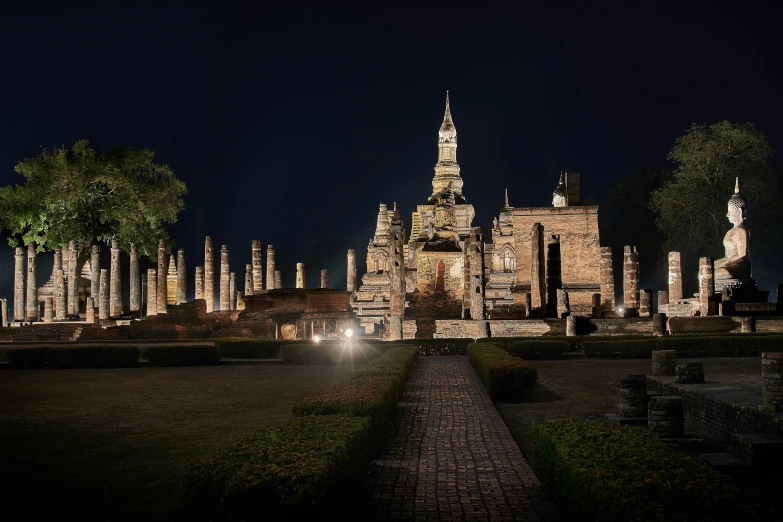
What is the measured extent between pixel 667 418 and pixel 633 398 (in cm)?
109

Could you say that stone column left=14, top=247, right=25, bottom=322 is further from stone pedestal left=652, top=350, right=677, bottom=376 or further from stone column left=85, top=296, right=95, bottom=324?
stone pedestal left=652, top=350, right=677, bottom=376

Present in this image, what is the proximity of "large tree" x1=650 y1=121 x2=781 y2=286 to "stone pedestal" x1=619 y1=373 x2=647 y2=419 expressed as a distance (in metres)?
36.6

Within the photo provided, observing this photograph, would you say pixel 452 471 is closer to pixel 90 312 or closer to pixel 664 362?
pixel 664 362

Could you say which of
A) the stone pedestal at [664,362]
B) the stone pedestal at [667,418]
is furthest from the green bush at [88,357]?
the stone pedestal at [667,418]

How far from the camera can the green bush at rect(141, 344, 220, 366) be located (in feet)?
69.2

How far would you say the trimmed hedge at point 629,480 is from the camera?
14.9 feet

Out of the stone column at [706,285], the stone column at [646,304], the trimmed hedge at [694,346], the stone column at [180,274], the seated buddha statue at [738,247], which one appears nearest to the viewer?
the trimmed hedge at [694,346]

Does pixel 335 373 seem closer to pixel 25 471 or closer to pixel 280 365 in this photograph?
pixel 280 365

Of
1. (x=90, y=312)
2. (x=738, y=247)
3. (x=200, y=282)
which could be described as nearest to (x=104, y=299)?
(x=90, y=312)

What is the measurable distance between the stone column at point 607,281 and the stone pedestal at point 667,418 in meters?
27.3

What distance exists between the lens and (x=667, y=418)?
8.24m

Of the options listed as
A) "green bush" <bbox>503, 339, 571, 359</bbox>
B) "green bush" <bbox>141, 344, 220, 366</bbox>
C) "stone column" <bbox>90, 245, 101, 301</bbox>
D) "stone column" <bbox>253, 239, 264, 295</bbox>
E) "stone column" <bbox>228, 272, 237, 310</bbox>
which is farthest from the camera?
"stone column" <bbox>228, 272, 237, 310</bbox>

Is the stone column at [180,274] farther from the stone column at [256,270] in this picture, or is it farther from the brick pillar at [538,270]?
the brick pillar at [538,270]


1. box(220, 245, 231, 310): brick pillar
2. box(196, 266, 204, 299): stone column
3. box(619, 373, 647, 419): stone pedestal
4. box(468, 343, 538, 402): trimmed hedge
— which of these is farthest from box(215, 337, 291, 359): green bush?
box(196, 266, 204, 299): stone column
